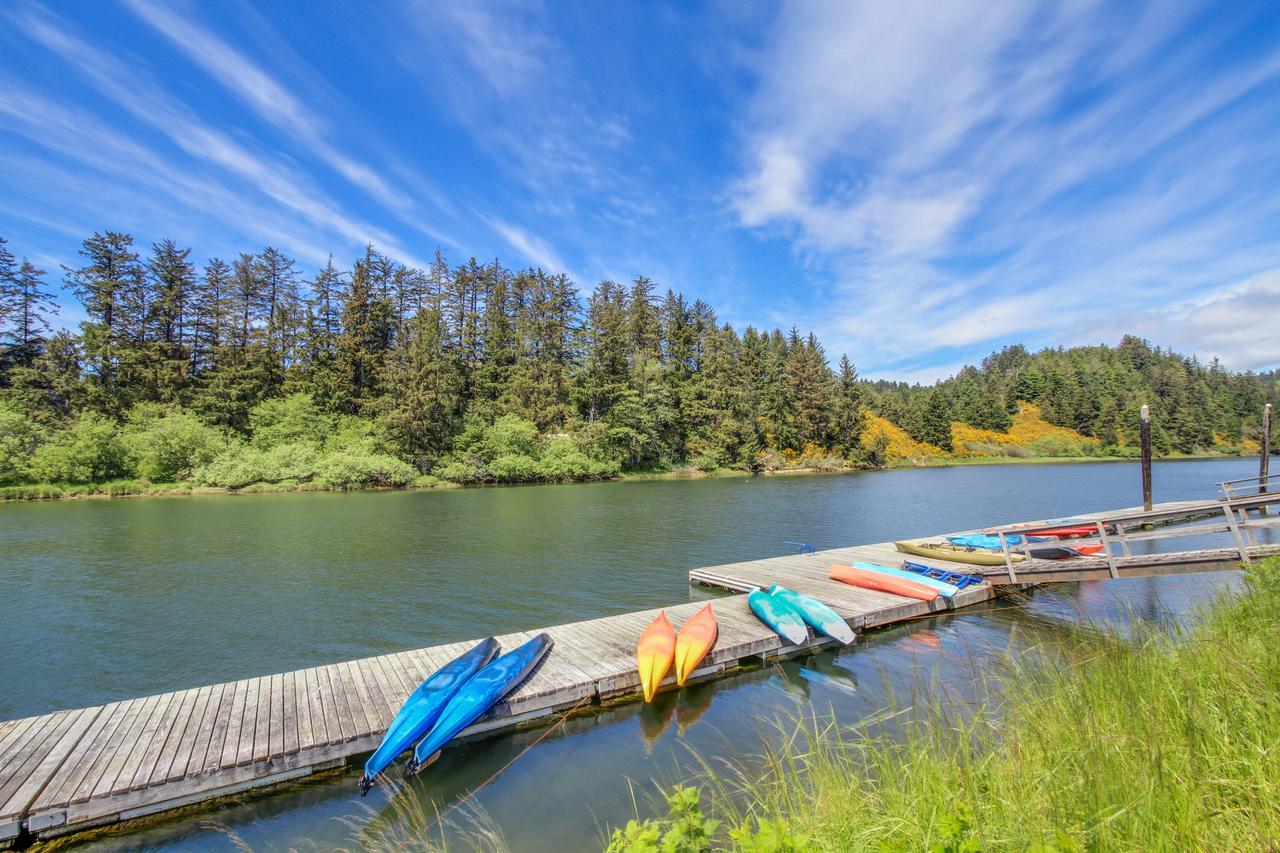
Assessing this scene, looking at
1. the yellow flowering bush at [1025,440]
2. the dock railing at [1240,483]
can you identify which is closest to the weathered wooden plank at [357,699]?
the dock railing at [1240,483]

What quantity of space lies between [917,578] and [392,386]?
4637 cm

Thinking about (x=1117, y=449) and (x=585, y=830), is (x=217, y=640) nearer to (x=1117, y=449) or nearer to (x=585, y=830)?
(x=585, y=830)

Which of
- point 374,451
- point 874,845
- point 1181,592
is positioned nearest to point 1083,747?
point 874,845

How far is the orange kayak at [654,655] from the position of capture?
7289 mm

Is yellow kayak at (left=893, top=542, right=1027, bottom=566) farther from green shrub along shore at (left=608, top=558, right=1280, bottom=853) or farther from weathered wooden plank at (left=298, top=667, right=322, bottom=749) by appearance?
weathered wooden plank at (left=298, top=667, right=322, bottom=749)

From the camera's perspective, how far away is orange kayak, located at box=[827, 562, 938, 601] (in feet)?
35.6

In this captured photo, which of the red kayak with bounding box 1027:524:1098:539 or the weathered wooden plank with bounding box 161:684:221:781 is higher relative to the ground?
the red kayak with bounding box 1027:524:1098:539

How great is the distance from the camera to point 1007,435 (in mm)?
84188

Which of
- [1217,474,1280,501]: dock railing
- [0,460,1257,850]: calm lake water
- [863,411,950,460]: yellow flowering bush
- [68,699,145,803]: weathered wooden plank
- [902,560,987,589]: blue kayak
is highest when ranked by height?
[863,411,950,460]: yellow flowering bush

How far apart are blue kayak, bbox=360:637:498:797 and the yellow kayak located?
36.7 feet

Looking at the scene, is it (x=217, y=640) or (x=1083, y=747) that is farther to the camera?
(x=217, y=640)

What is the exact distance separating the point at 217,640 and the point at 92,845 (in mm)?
6197

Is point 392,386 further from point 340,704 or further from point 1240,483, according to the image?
point 1240,483

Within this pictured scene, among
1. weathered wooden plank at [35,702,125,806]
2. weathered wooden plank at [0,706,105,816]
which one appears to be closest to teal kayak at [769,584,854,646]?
weathered wooden plank at [35,702,125,806]
